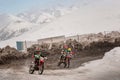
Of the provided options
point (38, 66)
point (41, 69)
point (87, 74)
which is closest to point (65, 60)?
point (38, 66)

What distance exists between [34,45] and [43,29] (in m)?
39.9

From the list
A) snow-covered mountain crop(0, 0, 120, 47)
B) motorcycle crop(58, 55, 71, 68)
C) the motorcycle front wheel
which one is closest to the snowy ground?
the motorcycle front wheel

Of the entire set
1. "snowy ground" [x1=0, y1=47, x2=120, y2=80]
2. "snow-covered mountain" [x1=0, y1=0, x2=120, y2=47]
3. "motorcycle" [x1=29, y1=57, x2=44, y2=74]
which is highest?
"snow-covered mountain" [x1=0, y1=0, x2=120, y2=47]

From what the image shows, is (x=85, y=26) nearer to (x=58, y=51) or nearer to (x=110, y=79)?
(x=58, y=51)

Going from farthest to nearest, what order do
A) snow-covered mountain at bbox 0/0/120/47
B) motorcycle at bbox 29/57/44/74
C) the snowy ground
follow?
snow-covered mountain at bbox 0/0/120/47
motorcycle at bbox 29/57/44/74
the snowy ground

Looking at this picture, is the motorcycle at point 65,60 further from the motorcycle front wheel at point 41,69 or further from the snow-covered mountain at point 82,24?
the snow-covered mountain at point 82,24

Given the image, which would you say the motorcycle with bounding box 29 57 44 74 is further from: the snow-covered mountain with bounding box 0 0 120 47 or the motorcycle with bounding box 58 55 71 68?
the snow-covered mountain with bounding box 0 0 120 47

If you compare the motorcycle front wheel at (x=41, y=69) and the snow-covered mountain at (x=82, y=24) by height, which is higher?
the snow-covered mountain at (x=82, y=24)

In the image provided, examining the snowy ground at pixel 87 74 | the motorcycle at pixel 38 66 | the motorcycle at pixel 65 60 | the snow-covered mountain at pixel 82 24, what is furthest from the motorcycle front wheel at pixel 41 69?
the snow-covered mountain at pixel 82 24

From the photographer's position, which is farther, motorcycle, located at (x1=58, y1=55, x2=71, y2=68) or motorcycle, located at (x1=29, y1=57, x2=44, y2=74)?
motorcycle, located at (x1=58, y1=55, x2=71, y2=68)

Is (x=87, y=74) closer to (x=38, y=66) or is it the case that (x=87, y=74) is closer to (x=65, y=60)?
(x=38, y=66)

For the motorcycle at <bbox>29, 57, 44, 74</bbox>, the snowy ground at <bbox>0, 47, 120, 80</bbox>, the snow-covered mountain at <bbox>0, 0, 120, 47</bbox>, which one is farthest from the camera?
the snow-covered mountain at <bbox>0, 0, 120, 47</bbox>

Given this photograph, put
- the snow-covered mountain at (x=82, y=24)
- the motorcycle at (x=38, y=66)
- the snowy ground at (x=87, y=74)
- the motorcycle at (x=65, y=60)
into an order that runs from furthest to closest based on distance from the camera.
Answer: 1. the snow-covered mountain at (x=82, y=24)
2. the motorcycle at (x=65, y=60)
3. the motorcycle at (x=38, y=66)
4. the snowy ground at (x=87, y=74)

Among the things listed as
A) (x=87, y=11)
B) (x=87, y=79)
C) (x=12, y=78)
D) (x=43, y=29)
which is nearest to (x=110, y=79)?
(x=87, y=79)
